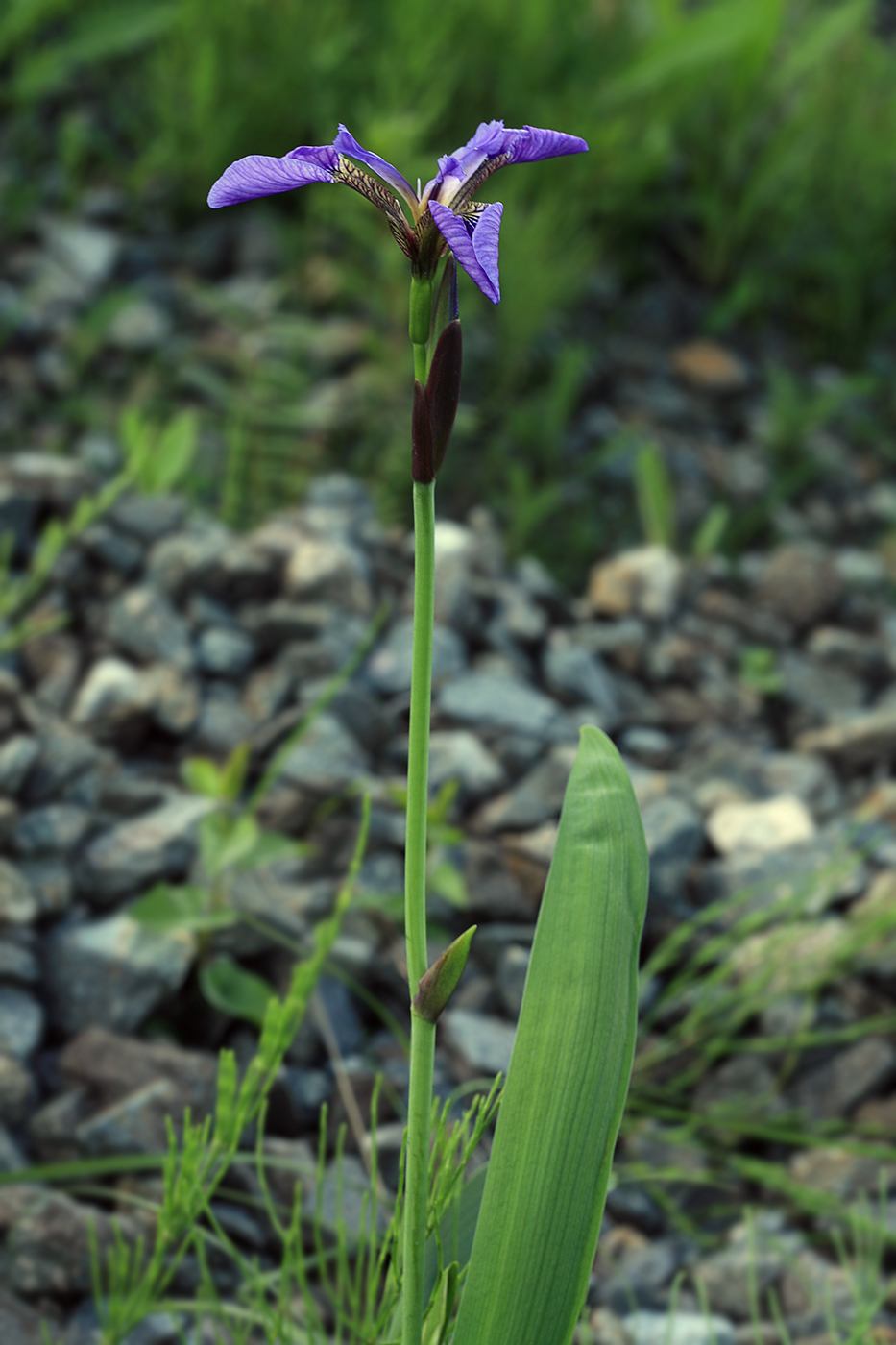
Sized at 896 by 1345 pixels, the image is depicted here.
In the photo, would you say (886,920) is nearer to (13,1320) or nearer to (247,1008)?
(247,1008)

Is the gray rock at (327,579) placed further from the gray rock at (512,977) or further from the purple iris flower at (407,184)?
the purple iris flower at (407,184)

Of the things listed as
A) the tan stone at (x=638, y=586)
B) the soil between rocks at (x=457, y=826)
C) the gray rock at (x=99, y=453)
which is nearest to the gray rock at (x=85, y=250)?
the soil between rocks at (x=457, y=826)

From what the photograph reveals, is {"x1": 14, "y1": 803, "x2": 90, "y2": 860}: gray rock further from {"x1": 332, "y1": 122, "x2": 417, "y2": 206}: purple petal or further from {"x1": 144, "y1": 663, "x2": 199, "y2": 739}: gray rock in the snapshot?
{"x1": 332, "y1": 122, "x2": 417, "y2": 206}: purple petal

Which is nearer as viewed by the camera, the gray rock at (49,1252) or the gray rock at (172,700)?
the gray rock at (49,1252)

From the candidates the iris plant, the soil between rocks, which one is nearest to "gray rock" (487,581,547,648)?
the soil between rocks

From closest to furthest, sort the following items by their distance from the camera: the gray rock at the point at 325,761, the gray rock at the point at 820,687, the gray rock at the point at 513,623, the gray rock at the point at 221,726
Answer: the gray rock at the point at 325,761 < the gray rock at the point at 221,726 < the gray rock at the point at 513,623 < the gray rock at the point at 820,687

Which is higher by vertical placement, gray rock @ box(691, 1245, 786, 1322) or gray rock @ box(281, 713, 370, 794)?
gray rock @ box(281, 713, 370, 794)

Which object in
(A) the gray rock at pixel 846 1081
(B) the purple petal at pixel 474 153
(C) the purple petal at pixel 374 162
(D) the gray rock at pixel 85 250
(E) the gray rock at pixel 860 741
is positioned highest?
(D) the gray rock at pixel 85 250

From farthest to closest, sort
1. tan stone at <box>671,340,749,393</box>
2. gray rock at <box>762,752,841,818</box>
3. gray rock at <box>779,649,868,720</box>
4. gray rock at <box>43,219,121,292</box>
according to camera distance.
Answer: tan stone at <box>671,340,749,393</box> → gray rock at <box>43,219,121,292</box> → gray rock at <box>779,649,868,720</box> → gray rock at <box>762,752,841,818</box>
